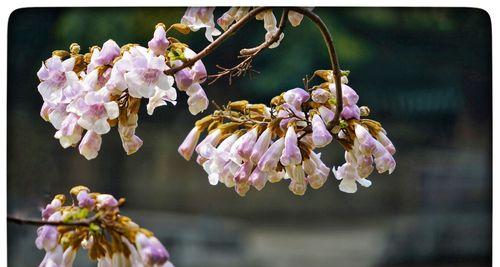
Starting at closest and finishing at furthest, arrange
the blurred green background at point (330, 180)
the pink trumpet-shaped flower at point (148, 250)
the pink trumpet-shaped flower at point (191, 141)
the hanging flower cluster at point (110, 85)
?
the pink trumpet-shaped flower at point (148, 250) → the hanging flower cluster at point (110, 85) → the pink trumpet-shaped flower at point (191, 141) → the blurred green background at point (330, 180)

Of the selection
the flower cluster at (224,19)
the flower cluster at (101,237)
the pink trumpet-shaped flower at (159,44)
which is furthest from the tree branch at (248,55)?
the flower cluster at (101,237)

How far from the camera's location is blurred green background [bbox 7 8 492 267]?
3.28 ft

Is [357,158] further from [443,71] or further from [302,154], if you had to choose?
[443,71]

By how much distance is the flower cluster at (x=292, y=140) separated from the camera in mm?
763

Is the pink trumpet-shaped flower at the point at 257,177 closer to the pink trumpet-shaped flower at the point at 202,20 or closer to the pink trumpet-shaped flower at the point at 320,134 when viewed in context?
the pink trumpet-shaped flower at the point at 320,134

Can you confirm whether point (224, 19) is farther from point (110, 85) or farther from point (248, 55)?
point (110, 85)

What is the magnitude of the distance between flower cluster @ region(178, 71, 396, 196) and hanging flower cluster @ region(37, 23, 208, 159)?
0.17 feet

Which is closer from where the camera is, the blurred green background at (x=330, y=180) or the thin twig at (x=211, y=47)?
the thin twig at (x=211, y=47)

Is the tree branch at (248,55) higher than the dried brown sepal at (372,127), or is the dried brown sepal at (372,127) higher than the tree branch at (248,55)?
the tree branch at (248,55)

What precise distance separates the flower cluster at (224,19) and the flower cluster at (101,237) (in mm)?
268

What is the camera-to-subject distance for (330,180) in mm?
980

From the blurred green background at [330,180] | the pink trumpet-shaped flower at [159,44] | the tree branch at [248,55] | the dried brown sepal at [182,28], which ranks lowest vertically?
the blurred green background at [330,180]

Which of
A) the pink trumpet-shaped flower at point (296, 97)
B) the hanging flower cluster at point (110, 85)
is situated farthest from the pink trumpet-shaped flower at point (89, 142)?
the pink trumpet-shaped flower at point (296, 97)

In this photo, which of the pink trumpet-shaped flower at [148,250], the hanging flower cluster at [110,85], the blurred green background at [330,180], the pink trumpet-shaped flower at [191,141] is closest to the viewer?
the pink trumpet-shaped flower at [148,250]
